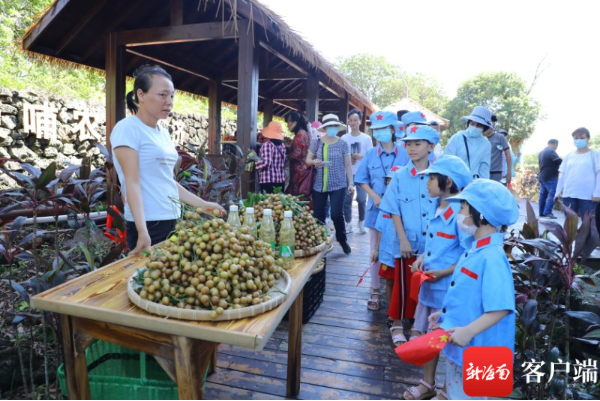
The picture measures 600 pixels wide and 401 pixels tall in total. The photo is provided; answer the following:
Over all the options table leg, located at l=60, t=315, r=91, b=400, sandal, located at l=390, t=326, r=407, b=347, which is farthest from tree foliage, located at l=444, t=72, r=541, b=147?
table leg, located at l=60, t=315, r=91, b=400

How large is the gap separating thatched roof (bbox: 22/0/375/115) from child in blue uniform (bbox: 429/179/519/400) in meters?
3.19

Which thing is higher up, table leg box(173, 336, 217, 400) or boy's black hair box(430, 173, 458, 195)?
boy's black hair box(430, 173, 458, 195)

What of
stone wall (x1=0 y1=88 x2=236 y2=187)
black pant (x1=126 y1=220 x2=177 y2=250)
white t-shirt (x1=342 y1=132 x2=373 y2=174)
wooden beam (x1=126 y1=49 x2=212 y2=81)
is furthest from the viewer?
stone wall (x1=0 y1=88 x2=236 y2=187)

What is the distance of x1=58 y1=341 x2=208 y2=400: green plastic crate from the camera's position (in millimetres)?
1354

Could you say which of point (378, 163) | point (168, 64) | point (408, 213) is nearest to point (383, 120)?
point (378, 163)

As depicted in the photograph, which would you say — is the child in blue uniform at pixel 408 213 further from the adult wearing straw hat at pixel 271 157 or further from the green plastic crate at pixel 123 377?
the adult wearing straw hat at pixel 271 157

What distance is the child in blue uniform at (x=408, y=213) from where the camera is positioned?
273cm

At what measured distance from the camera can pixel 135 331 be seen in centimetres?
130

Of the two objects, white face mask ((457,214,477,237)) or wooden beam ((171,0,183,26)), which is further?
wooden beam ((171,0,183,26))

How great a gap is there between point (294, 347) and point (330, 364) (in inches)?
21.4

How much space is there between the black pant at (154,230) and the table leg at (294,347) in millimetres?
827

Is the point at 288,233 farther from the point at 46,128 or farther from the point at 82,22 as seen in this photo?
the point at 46,128

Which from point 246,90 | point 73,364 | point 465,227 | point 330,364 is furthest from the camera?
point 246,90

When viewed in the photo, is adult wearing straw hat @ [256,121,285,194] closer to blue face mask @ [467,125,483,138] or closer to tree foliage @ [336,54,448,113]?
blue face mask @ [467,125,483,138]
